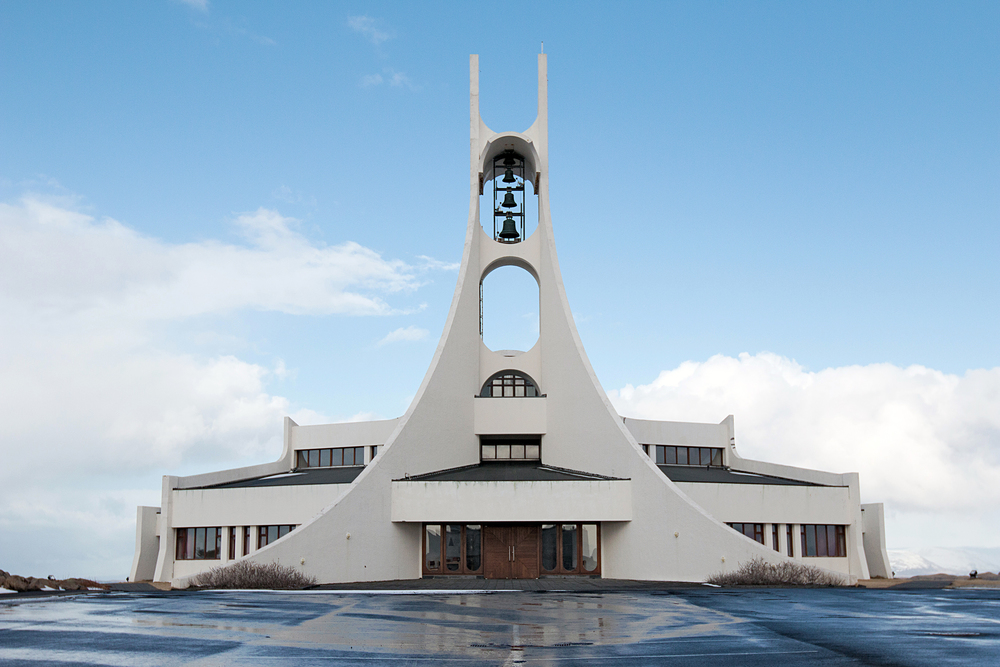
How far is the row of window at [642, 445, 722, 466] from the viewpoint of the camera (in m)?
34.1

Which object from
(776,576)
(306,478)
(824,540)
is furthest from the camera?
(306,478)

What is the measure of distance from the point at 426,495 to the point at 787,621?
15088mm

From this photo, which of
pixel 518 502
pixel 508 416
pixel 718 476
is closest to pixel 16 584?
pixel 518 502

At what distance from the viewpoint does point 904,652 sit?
311 inches

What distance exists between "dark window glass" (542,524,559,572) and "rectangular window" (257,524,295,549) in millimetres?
7686

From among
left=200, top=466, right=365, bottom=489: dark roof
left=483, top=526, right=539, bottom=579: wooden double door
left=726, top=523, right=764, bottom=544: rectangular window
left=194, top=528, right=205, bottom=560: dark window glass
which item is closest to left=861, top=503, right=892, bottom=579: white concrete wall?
left=726, top=523, right=764, bottom=544: rectangular window

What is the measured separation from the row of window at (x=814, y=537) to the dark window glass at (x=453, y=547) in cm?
873

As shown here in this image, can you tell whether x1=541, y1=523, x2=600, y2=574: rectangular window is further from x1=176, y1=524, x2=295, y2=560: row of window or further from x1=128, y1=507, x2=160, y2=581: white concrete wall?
x1=128, y1=507, x2=160, y2=581: white concrete wall

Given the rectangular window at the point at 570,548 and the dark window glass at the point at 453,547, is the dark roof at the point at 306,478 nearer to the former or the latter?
the dark window glass at the point at 453,547

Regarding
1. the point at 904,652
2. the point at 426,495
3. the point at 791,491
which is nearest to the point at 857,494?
the point at 791,491

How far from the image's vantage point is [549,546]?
83.5ft

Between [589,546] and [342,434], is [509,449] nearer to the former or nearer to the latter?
[589,546]

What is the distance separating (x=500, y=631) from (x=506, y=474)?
17.7m

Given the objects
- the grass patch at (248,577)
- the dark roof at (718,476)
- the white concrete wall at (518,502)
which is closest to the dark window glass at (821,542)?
the dark roof at (718,476)
